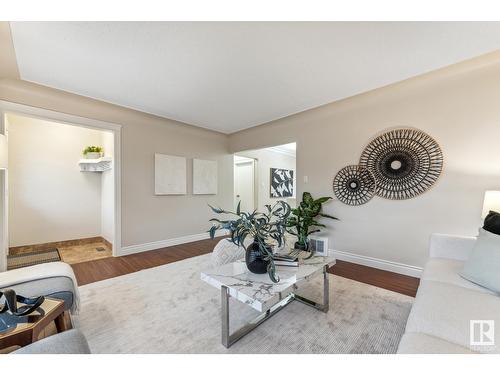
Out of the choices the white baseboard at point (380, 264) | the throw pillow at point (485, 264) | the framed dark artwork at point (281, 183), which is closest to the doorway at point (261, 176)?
the framed dark artwork at point (281, 183)

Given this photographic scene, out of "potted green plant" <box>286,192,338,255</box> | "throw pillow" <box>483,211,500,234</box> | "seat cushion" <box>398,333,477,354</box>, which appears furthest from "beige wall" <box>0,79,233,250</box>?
"throw pillow" <box>483,211,500,234</box>

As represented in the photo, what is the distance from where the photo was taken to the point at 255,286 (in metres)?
1.37

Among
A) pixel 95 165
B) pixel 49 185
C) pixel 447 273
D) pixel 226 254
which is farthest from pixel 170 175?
pixel 447 273

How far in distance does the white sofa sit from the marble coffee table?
2.02 ft

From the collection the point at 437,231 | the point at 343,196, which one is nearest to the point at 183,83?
the point at 343,196

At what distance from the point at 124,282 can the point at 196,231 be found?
6.58ft

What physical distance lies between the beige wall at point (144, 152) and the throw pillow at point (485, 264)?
3.91m

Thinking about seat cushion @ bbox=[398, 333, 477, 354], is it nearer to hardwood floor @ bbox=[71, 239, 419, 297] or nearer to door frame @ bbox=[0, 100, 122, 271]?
hardwood floor @ bbox=[71, 239, 419, 297]

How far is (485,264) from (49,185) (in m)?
5.69

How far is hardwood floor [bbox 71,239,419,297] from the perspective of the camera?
7.86 feet

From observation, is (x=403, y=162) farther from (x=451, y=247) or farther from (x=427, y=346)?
(x=427, y=346)

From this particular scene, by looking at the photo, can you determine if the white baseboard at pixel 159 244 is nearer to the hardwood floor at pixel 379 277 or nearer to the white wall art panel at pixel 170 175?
the white wall art panel at pixel 170 175

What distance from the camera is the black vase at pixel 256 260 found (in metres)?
1.54

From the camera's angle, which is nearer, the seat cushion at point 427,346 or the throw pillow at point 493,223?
the seat cushion at point 427,346
